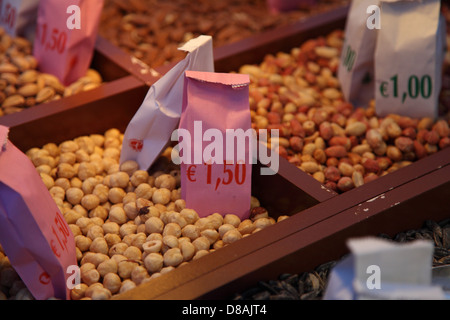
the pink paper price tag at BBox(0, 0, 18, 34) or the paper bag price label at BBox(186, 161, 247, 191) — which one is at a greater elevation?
the pink paper price tag at BBox(0, 0, 18, 34)

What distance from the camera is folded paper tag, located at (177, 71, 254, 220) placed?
4.01 ft

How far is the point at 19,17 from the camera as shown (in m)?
1.86

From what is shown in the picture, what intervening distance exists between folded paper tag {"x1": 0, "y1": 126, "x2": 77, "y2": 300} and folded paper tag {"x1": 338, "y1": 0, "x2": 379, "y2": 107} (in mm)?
982

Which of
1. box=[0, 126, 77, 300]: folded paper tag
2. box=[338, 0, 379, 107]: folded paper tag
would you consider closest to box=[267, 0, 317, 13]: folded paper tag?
box=[338, 0, 379, 107]: folded paper tag

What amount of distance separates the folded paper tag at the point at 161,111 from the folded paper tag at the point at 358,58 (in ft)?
1.72

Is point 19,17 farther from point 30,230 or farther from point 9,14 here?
point 30,230

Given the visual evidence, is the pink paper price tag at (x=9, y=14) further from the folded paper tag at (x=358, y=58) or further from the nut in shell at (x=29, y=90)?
the folded paper tag at (x=358, y=58)

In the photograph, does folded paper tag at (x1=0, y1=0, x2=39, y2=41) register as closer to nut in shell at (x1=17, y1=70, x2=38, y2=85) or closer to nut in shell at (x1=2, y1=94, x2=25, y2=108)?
nut in shell at (x1=17, y1=70, x2=38, y2=85)

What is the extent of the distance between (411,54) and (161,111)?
0.72m

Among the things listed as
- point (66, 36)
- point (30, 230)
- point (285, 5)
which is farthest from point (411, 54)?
point (30, 230)

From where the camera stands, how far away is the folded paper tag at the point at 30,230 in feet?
3.32

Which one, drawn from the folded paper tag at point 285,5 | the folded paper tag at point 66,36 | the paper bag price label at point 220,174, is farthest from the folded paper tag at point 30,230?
the folded paper tag at point 285,5

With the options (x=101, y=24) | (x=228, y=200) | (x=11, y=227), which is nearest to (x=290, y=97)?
(x=228, y=200)

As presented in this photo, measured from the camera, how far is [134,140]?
1.41 meters
